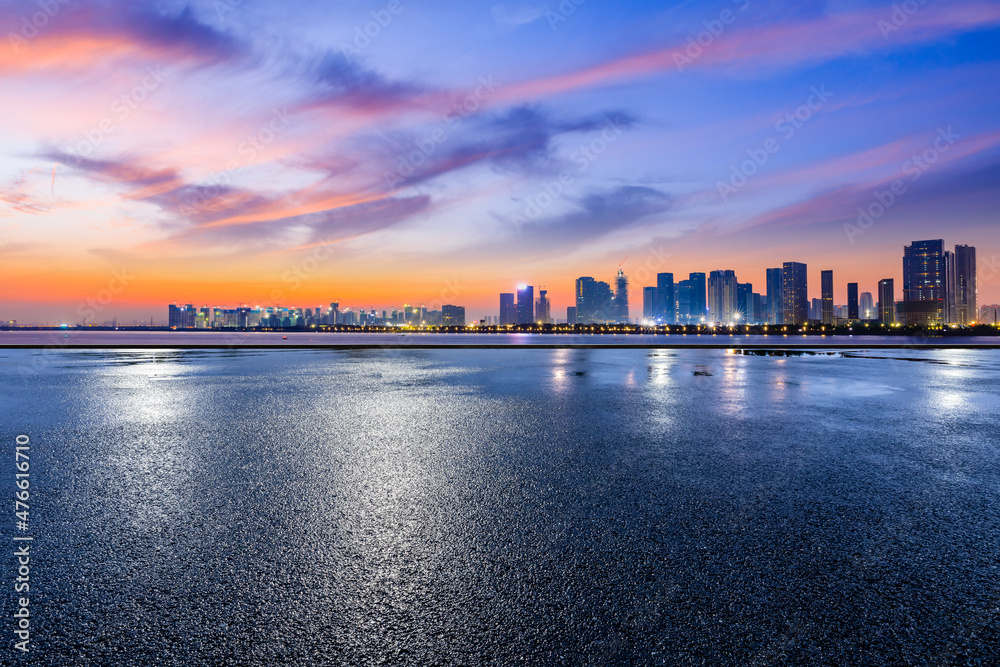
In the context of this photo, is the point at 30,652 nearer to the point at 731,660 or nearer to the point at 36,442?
the point at 731,660

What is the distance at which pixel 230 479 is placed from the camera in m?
6.75

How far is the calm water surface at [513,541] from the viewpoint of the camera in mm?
3230

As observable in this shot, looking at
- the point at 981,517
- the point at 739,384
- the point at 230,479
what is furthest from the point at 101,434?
the point at 739,384

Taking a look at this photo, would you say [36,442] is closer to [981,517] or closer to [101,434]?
[101,434]

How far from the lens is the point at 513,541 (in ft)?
15.4

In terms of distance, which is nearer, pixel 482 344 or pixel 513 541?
pixel 513 541

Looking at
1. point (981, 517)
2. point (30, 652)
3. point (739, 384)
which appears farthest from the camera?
point (739, 384)

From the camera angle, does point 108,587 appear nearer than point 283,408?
Yes

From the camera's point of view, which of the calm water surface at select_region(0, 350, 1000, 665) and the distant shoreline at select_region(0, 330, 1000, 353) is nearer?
the calm water surface at select_region(0, 350, 1000, 665)

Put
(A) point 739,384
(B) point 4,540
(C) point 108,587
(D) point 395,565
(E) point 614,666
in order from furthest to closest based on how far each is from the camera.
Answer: (A) point 739,384, (B) point 4,540, (D) point 395,565, (C) point 108,587, (E) point 614,666

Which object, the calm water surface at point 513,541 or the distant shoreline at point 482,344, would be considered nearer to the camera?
the calm water surface at point 513,541

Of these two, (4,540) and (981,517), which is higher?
(4,540)

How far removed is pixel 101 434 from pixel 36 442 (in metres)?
0.92

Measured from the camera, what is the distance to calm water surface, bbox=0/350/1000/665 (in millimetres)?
3230
